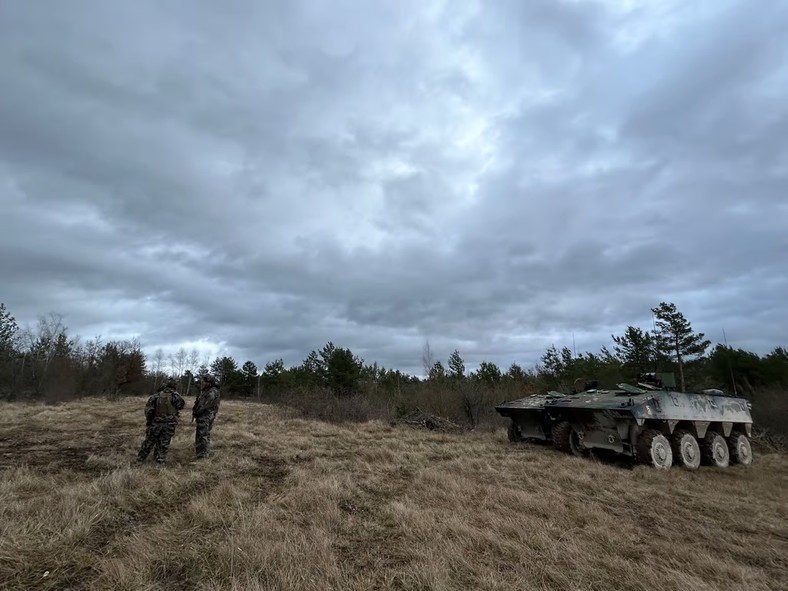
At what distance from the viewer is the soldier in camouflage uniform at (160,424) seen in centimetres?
879

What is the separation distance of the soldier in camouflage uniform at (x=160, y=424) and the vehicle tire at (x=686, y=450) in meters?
11.5

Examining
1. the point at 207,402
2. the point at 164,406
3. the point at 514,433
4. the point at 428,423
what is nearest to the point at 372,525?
the point at 164,406

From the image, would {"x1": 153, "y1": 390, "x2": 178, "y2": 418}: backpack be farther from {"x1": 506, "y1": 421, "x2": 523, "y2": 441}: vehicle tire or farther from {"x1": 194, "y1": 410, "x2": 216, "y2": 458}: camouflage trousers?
{"x1": 506, "y1": 421, "x2": 523, "y2": 441}: vehicle tire

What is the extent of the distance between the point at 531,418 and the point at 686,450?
12.9 feet

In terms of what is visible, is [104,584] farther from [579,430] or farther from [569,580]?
[579,430]

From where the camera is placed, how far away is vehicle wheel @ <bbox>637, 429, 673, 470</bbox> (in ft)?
34.7

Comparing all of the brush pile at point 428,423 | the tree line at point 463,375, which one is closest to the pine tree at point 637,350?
the tree line at point 463,375

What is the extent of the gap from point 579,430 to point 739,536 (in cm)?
646

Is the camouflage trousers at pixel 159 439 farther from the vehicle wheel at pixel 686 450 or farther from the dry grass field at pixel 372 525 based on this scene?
the vehicle wheel at pixel 686 450

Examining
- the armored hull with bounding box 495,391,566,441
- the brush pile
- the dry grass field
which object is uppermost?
the armored hull with bounding box 495,391,566,441

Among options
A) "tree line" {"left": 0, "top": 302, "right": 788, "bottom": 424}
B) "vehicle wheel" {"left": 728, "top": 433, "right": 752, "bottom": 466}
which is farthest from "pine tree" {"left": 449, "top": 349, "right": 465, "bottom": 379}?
"vehicle wheel" {"left": 728, "top": 433, "right": 752, "bottom": 466}

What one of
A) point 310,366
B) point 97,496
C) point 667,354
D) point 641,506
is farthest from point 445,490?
point 310,366

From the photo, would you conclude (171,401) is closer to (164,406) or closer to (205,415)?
(164,406)

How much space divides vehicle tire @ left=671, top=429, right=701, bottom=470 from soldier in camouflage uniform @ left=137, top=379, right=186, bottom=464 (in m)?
11.5
